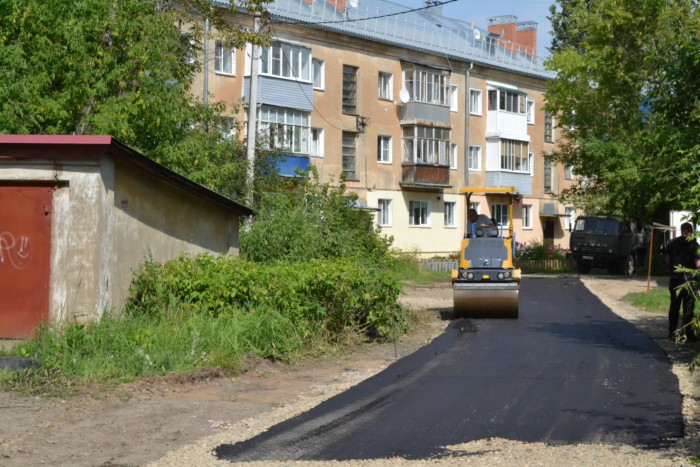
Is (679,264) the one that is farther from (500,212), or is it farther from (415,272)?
(500,212)

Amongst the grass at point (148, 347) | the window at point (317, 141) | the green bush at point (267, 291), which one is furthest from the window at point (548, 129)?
the grass at point (148, 347)

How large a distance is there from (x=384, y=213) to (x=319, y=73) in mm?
7482

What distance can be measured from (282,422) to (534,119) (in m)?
47.9

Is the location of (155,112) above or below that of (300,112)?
below

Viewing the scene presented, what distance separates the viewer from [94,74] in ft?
59.1

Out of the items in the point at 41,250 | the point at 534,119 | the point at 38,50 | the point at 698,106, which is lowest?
the point at 41,250

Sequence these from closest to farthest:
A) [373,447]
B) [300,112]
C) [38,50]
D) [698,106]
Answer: [373,447], [698,106], [38,50], [300,112]

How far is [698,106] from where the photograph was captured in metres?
14.7

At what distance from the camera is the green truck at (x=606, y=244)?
38312 mm

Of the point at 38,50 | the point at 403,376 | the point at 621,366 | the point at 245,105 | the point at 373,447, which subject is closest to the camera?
the point at 373,447

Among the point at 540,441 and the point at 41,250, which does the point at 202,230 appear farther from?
the point at 540,441

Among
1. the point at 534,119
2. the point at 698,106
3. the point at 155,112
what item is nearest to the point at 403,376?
the point at 698,106

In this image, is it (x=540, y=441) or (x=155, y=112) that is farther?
(x=155, y=112)

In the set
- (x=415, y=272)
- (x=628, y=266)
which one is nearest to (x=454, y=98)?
(x=628, y=266)
